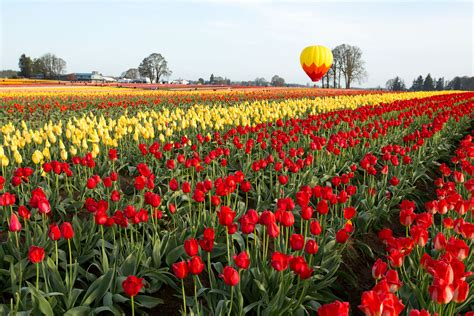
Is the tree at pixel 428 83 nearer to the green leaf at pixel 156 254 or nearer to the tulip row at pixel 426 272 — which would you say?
the tulip row at pixel 426 272

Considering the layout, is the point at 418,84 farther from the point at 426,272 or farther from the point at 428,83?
the point at 426,272

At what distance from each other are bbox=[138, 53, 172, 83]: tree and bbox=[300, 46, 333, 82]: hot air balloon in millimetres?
70578

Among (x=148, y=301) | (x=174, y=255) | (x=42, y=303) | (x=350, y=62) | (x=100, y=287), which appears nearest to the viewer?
(x=42, y=303)

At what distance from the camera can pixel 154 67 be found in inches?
4070

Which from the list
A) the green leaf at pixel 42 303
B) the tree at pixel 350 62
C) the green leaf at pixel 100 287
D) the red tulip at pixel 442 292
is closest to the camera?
the red tulip at pixel 442 292

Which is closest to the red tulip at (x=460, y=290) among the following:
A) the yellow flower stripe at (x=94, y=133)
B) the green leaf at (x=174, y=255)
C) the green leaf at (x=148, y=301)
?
the green leaf at (x=148, y=301)

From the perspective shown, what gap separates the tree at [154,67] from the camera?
338ft

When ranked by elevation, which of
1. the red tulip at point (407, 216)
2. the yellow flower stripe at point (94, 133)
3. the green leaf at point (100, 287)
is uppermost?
→ the yellow flower stripe at point (94, 133)

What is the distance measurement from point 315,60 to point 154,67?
2894 inches

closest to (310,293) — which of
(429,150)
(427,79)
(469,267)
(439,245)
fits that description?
(439,245)

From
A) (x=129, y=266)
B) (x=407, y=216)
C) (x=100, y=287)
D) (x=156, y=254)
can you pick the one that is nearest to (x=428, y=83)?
(x=407, y=216)

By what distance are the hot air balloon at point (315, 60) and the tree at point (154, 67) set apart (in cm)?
7058

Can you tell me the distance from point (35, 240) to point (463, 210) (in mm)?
3220

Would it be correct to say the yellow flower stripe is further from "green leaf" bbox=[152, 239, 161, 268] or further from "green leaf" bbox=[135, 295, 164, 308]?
"green leaf" bbox=[135, 295, 164, 308]
